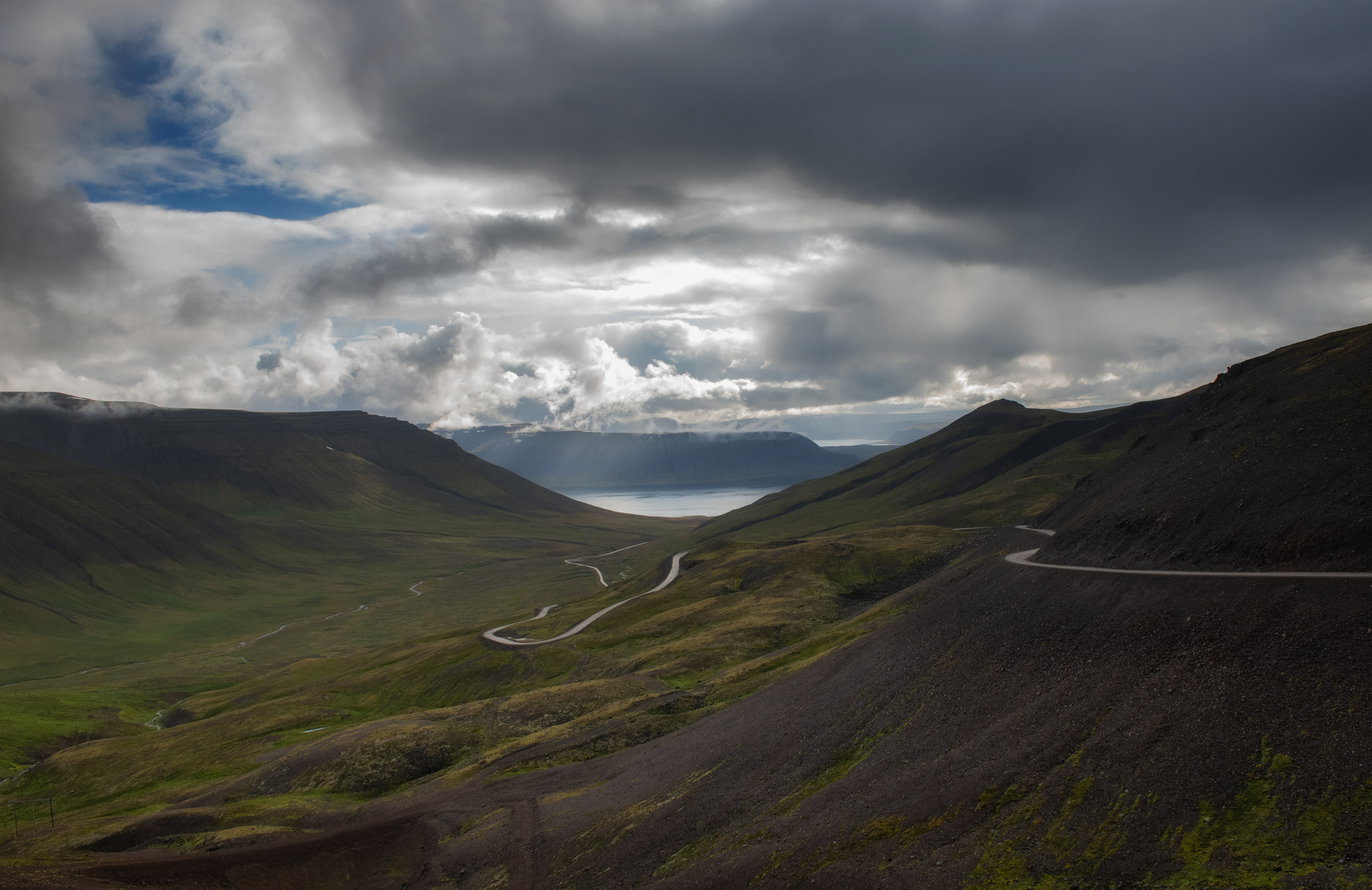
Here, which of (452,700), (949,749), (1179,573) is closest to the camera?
(949,749)

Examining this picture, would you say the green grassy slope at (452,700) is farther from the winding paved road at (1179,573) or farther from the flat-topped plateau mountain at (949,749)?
the winding paved road at (1179,573)

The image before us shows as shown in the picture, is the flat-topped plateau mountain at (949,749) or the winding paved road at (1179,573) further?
the winding paved road at (1179,573)

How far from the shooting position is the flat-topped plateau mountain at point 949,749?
2781cm

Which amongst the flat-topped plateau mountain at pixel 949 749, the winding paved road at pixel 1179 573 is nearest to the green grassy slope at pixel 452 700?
the flat-topped plateau mountain at pixel 949 749

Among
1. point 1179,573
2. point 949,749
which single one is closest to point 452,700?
point 949,749

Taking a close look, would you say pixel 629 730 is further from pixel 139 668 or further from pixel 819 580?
pixel 139 668

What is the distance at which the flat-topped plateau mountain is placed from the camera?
91.2 ft

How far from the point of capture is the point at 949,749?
38.5 meters

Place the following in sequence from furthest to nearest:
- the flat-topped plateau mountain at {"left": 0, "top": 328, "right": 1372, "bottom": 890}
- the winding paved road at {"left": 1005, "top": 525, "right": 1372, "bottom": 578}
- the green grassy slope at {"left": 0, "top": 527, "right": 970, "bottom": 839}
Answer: the green grassy slope at {"left": 0, "top": 527, "right": 970, "bottom": 839} → the winding paved road at {"left": 1005, "top": 525, "right": 1372, "bottom": 578} → the flat-topped plateau mountain at {"left": 0, "top": 328, "right": 1372, "bottom": 890}

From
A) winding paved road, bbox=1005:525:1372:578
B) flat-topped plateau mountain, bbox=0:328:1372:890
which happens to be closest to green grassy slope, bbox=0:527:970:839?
flat-topped plateau mountain, bbox=0:328:1372:890

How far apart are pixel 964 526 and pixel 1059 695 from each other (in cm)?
15431

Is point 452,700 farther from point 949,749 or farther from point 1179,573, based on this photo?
point 1179,573

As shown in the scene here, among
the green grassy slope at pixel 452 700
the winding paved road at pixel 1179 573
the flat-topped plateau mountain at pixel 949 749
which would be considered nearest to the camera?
the flat-topped plateau mountain at pixel 949 749

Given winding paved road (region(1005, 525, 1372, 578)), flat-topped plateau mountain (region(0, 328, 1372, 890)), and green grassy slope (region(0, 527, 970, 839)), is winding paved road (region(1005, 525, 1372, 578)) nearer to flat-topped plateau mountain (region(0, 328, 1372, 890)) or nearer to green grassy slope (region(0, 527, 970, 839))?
flat-topped plateau mountain (region(0, 328, 1372, 890))
